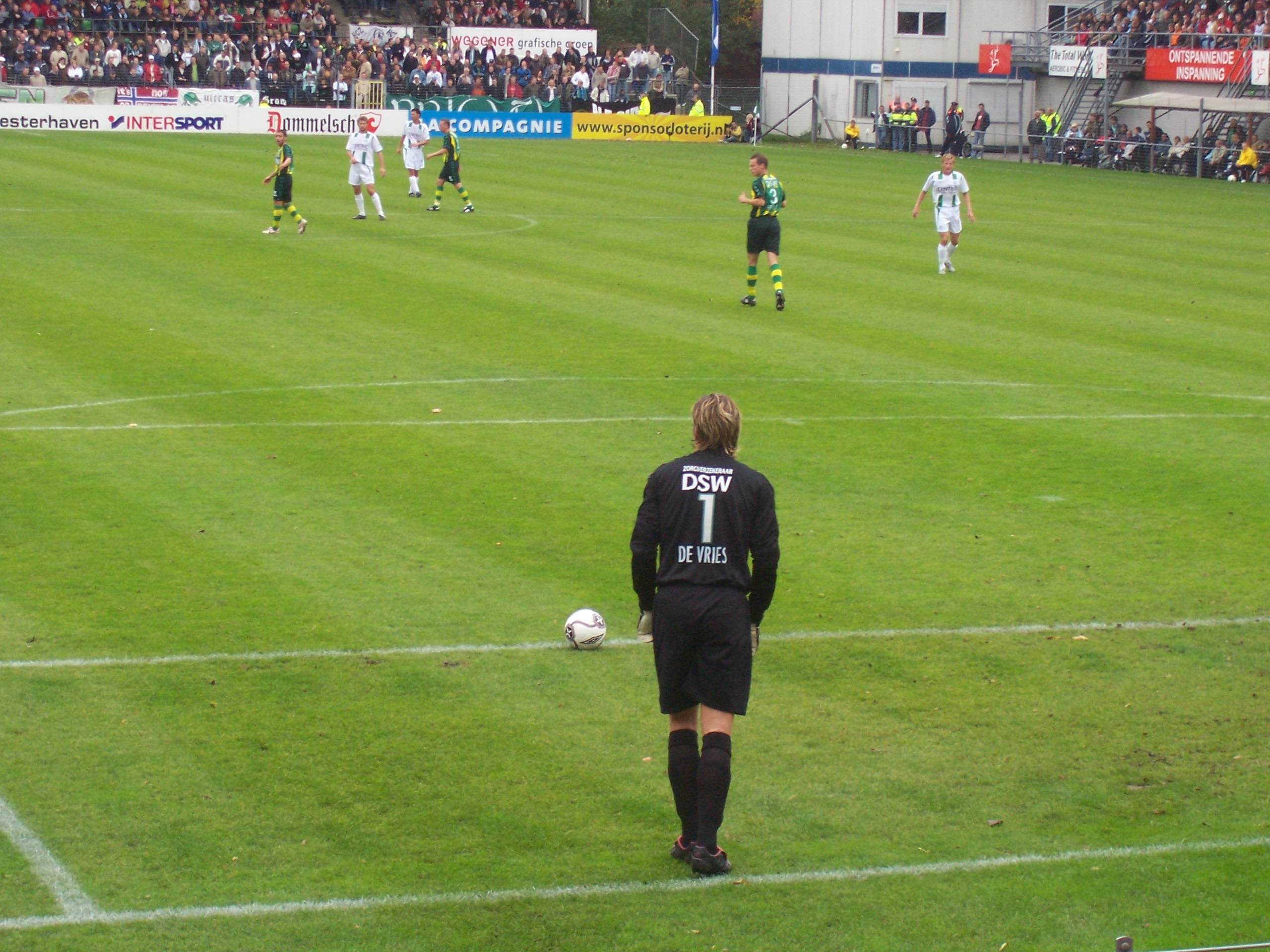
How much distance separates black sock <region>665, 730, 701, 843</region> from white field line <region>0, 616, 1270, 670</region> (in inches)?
111

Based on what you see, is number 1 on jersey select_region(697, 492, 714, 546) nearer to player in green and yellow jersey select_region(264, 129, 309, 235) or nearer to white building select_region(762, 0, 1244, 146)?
player in green and yellow jersey select_region(264, 129, 309, 235)

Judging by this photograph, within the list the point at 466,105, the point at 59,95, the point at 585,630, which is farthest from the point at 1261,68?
the point at 585,630

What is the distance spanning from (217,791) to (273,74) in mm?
57607

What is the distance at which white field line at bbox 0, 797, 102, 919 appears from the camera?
261 inches

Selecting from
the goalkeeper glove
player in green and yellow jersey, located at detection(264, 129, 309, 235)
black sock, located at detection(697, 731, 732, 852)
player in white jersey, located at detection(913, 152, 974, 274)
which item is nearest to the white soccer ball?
the goalkeeper glove

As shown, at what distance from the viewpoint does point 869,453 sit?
14.9 meters

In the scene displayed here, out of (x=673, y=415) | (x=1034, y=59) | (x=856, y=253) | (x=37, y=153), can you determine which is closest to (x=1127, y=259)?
(x=856, y=253)

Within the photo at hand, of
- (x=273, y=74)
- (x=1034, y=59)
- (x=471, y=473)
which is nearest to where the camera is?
(x=471, y=473)

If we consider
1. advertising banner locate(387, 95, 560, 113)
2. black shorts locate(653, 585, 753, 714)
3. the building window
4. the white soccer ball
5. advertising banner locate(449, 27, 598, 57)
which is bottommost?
the white soccer ball

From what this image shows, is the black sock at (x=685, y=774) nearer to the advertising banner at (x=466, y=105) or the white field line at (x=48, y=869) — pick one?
the white field line at (x=48, y=869)

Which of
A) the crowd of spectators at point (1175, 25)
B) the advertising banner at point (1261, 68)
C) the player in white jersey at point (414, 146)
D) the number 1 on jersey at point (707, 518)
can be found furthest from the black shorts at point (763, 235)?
the crowd of spectators at point (1175, 25)

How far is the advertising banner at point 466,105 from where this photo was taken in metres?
60.8

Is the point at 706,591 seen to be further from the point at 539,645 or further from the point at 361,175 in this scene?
the point at 361,175

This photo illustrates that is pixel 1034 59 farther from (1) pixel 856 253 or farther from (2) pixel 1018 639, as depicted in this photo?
(2) pixel 1018 639
